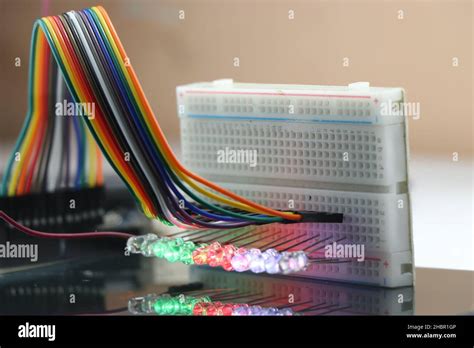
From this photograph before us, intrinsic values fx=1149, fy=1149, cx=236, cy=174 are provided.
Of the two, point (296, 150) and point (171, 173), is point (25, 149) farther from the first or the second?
point (296, 150)

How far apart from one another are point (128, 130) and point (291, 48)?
38.6 inches

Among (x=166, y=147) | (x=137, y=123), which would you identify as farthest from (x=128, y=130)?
(x=166, y=147)

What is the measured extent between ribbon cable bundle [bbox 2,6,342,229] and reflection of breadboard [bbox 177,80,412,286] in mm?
132

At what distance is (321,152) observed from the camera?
4.53m

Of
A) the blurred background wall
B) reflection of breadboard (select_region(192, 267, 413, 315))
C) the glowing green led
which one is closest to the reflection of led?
the glowing green led

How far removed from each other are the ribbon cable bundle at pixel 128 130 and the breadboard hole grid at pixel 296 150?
7.3 inches

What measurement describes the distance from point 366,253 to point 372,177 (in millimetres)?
298

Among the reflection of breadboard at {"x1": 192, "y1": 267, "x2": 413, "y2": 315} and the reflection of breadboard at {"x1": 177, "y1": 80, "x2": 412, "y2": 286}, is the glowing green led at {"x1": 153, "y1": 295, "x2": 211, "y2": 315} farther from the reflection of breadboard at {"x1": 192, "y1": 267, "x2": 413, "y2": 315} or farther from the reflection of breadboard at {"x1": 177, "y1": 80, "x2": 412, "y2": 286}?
the reflection of breadboard at {"x1": 177, "y1": 80, "x2": 412, "y2": 286}

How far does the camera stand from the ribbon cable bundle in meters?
4.46

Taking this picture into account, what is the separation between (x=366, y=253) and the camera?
4434 mm
